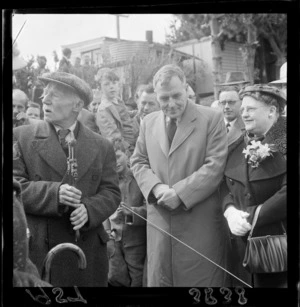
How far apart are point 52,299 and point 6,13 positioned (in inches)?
72.4

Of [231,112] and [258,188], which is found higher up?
[231,112]

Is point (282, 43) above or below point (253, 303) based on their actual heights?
above

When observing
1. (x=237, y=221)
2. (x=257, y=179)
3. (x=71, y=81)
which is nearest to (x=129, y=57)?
(x=71, y=81)

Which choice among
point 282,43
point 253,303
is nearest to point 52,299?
point 253,303

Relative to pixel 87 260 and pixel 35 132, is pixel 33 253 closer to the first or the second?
pixel 87 260

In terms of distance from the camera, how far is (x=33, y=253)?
3.28 metres

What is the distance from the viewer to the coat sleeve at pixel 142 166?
3.34 m

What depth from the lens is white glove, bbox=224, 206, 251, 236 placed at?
10.7 ft

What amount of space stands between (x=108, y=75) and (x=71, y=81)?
0.24 meters

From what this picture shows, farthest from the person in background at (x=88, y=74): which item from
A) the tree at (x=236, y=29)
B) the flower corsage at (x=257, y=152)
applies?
the flower corsage at (x=257, y=152)

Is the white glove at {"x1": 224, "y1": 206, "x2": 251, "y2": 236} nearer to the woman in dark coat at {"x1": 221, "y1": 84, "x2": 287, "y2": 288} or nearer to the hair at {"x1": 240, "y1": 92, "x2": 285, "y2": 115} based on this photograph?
the woman in dark coat at {"x1": 221, "y1": 84, "x2": 287, "y2": 288}

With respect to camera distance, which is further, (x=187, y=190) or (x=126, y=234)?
(x=126, y=234)

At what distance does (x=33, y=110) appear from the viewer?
331 cm

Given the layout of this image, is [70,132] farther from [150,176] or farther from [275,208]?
[275,208]
